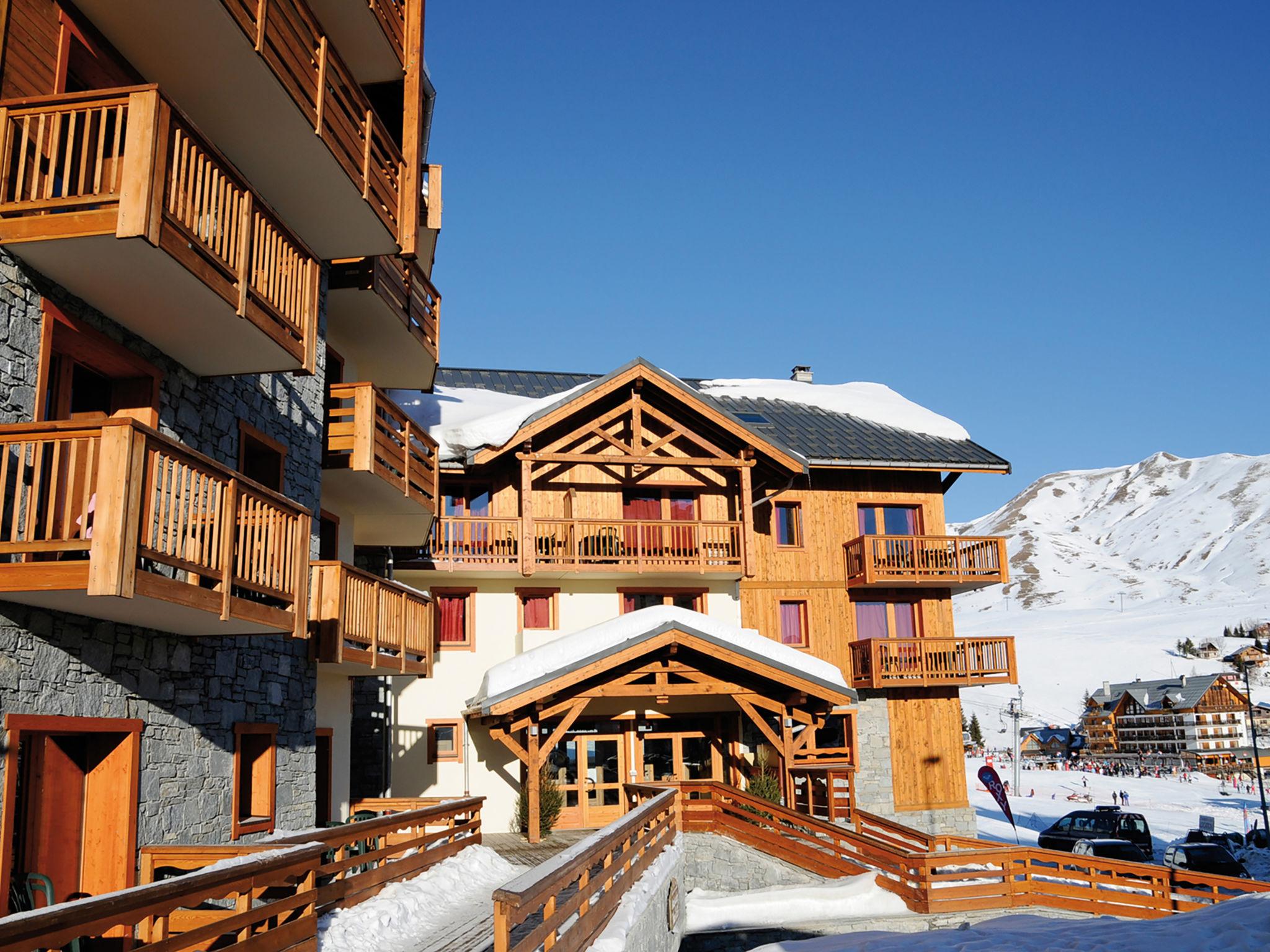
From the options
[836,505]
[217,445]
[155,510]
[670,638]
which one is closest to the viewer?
[155,510]

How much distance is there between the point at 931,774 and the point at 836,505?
678cm

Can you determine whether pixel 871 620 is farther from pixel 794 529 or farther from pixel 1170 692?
pixel 1170 692

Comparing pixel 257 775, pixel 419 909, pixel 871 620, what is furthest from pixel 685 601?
pixel 419 909

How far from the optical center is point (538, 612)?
24688 mm

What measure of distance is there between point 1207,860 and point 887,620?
30.2 ft

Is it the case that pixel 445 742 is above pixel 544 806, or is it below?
above

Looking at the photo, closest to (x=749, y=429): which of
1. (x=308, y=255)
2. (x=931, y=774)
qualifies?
(x=931, y=774)

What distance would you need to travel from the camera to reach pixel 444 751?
23188 millimetres

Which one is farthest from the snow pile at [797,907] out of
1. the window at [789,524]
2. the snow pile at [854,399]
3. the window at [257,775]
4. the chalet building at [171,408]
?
the snow pile at [854,399]

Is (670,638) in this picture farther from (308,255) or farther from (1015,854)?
(308,255)

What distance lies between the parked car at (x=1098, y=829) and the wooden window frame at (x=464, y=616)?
15300 mm

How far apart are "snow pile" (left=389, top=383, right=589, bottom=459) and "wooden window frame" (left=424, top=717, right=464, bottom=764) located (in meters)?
5.52

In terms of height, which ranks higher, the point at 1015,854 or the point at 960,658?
the point at 960,658

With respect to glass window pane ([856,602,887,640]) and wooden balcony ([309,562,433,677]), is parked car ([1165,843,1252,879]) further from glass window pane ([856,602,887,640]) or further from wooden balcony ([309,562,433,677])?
wooden balcony ([309,562,433,677])
